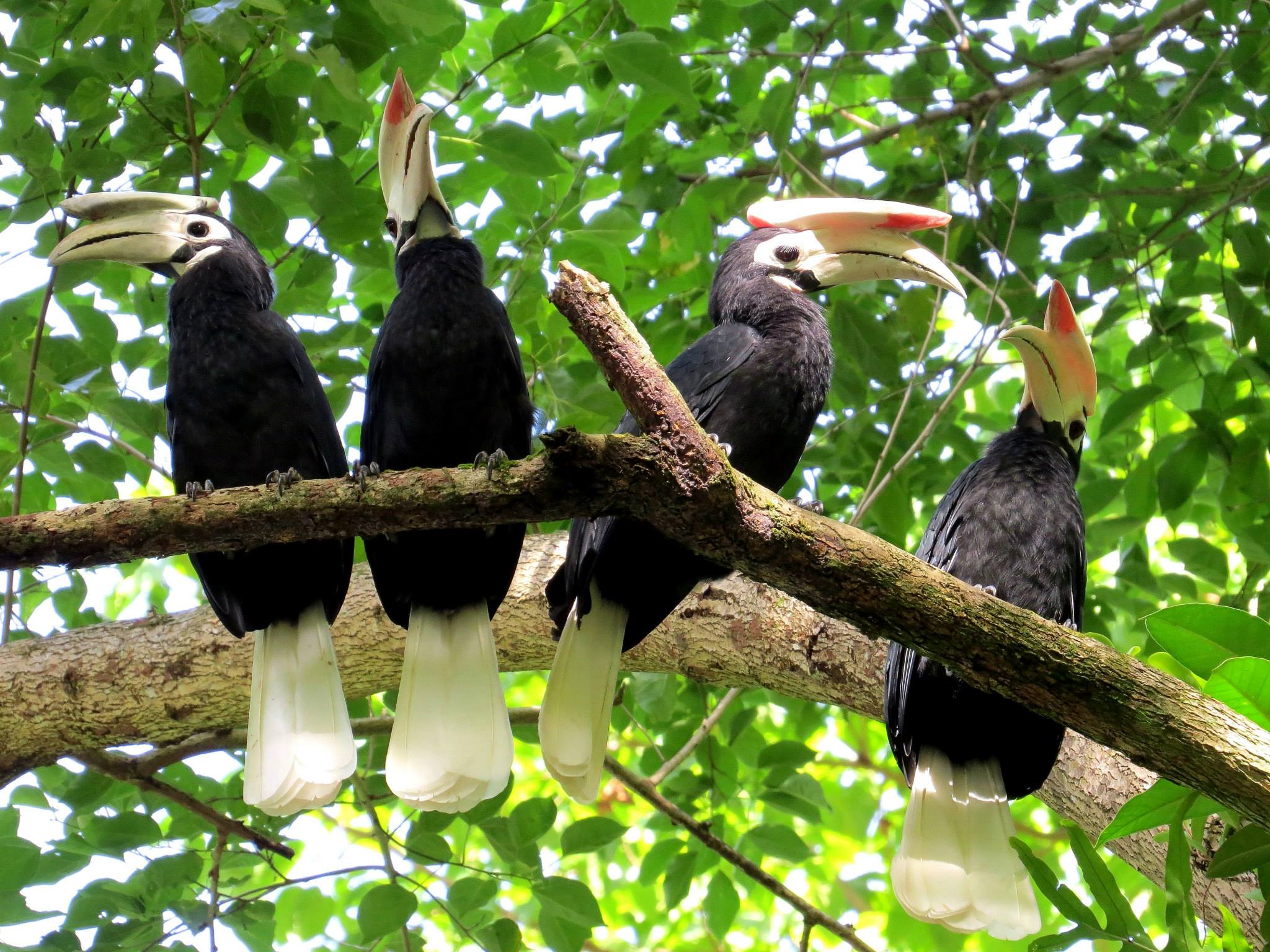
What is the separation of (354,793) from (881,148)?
359 cm

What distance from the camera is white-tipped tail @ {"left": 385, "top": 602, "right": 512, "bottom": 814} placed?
279 centimetres

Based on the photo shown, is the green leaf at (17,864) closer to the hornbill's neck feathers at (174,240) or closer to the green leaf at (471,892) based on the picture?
the green leaf at (471,892)

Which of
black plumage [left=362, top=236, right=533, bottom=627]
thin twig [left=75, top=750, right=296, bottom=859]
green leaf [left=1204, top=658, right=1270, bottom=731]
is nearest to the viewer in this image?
green leaf [left=1204, top=658, right=1270, bottom=731]

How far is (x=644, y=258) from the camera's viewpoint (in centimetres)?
471

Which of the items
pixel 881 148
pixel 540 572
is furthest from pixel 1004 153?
pixel 540 572

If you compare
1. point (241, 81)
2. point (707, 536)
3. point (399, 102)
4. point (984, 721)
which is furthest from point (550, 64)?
point (984, 721)

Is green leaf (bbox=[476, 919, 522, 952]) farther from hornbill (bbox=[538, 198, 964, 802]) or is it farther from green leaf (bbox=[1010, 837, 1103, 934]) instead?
green leaf (bbox=[1010, 837, 1103, 934])

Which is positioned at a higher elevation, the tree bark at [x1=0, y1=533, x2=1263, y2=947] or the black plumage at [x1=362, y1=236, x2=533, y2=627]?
the black plumage at [x1=362, y1=236, x2=533, y2=627]

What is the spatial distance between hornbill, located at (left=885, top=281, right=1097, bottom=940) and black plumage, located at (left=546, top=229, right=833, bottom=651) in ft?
1.72

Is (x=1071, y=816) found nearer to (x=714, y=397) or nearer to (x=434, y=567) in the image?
(x=714, y=397)

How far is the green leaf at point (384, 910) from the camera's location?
3.13 metres

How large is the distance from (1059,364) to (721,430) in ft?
3.81

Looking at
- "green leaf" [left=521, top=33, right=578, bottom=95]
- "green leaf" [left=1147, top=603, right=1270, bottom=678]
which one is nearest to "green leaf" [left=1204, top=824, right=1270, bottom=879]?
"green leaf" [left=1147, top=603, right=1270, bottom=678]

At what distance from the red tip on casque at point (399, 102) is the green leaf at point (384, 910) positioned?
2125mm
